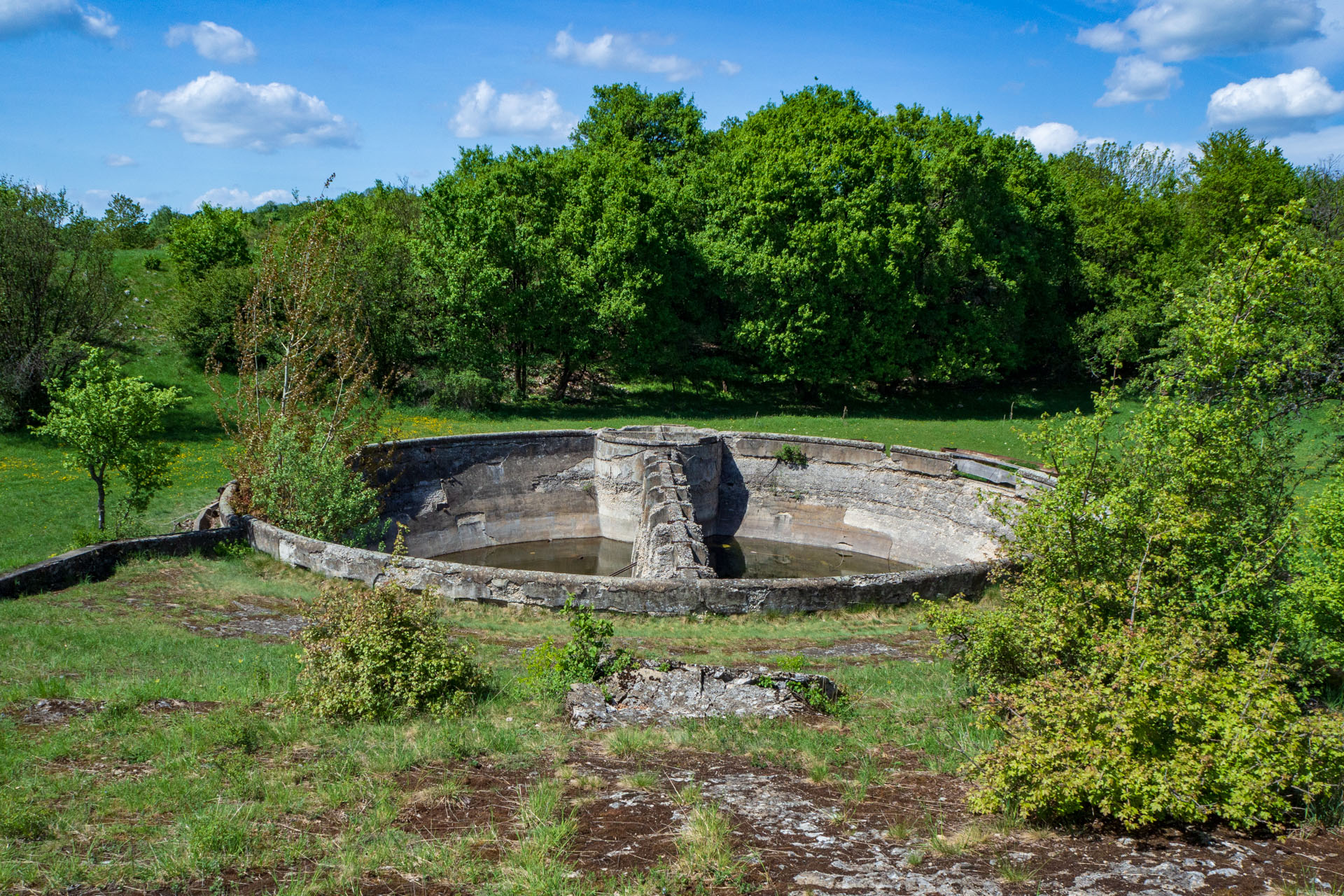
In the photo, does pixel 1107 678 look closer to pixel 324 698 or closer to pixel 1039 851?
pixel 1039 851

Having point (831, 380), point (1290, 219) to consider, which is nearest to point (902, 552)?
point (831, 380)

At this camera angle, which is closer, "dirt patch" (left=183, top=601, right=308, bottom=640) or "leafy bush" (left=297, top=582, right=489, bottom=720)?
"leafy bush" (left=297, top=582, right=489, bottom=720)

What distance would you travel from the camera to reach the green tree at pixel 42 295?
25.8 meters

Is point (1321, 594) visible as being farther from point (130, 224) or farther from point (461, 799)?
point (130, 224)

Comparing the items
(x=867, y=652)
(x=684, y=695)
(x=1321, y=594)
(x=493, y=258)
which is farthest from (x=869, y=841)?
(x=493, y=258)

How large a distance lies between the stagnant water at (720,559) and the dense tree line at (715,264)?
9.44 meters

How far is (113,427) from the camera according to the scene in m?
15.4

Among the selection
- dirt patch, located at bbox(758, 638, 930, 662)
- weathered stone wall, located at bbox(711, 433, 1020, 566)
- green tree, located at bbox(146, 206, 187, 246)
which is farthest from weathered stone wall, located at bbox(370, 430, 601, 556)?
green tree, located at bbox(146, 206, 187, 246)

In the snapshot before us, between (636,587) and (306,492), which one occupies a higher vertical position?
(306,492)

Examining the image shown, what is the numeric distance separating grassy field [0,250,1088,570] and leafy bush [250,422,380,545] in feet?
10.0

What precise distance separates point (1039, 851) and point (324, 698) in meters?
6.18

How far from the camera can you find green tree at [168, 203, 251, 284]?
38.6 m

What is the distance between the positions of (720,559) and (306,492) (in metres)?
11.3

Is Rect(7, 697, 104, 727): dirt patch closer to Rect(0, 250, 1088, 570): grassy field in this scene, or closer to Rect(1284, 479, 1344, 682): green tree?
Rect(0, 250, 1088, 570): grassy field
